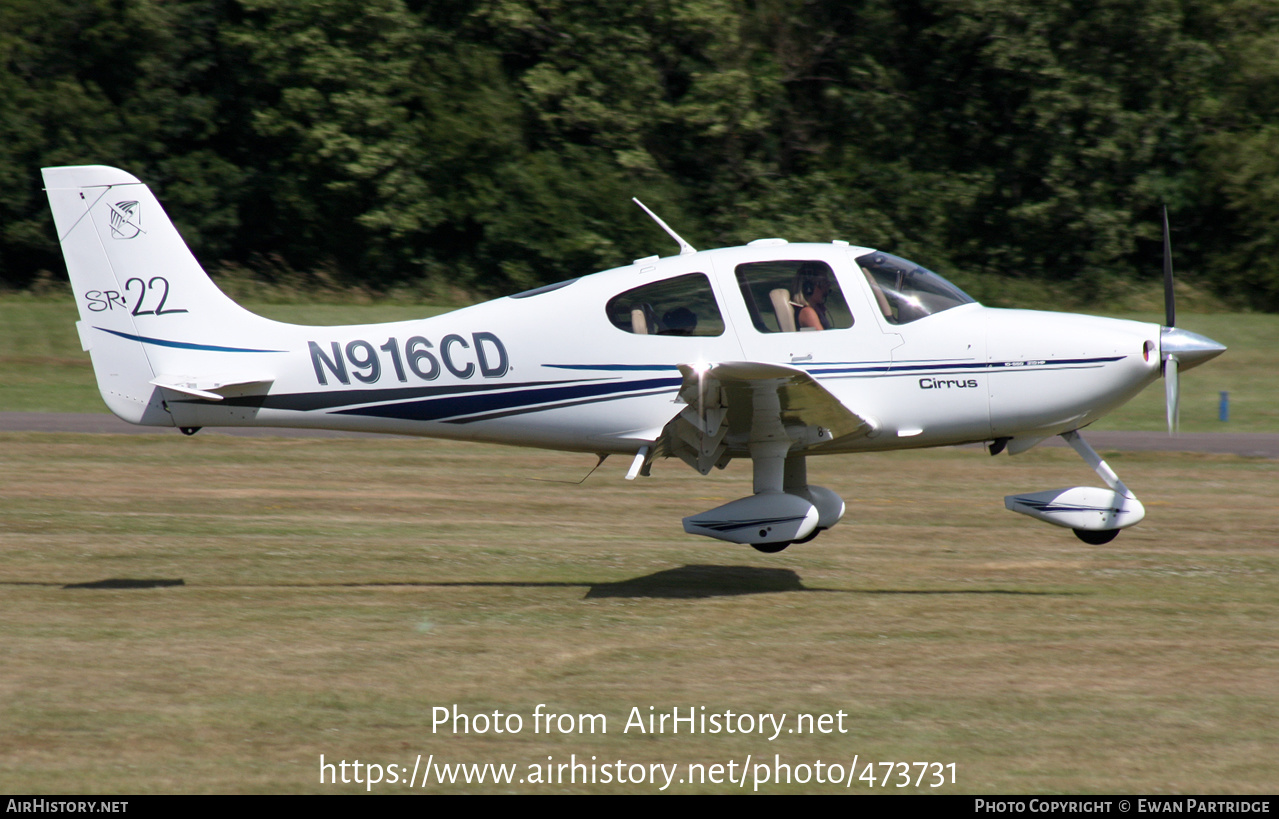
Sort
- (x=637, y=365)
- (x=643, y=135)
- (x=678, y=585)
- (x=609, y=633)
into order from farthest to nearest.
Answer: (x=643, y=135) < (x=678, y=585) < (x=637, y=365) < (x=609, y=633)

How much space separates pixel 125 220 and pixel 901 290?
17.6ft

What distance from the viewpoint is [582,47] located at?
2683 centimetres

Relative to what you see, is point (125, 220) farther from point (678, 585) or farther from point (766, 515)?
point (766, 515)

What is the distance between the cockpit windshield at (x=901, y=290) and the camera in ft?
26.4

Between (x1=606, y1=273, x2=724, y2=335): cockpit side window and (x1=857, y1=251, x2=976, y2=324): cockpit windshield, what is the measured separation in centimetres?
106

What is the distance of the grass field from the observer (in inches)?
218

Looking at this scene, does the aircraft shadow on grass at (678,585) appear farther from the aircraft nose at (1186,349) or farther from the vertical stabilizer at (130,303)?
the aircraft nose at (1186,349)

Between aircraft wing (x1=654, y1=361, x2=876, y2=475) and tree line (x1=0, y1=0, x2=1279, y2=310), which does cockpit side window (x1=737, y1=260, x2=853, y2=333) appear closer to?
aircraft wing (x1=654, y1=361, x2=876, y2=475)

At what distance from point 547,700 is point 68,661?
284 centimetres

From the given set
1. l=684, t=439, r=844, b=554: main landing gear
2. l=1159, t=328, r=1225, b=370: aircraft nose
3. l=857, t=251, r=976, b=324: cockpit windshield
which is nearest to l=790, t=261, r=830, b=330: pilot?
l=857, t=251, r=976, b=324: cockpit windshield

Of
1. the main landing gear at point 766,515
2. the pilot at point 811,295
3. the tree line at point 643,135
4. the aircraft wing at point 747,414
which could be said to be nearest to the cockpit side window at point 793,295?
the pilot at point 811,295

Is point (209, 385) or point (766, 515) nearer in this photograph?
point (766, 515)

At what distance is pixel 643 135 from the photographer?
A: 26484mm

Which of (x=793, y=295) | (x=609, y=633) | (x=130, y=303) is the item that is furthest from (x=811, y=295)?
(x=130, y=303)
